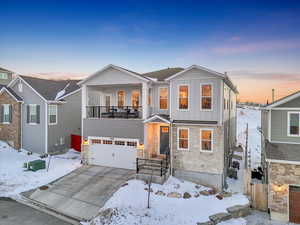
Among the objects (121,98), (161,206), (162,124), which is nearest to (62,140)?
(121,98)

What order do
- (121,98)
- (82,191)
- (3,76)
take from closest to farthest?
(82,191) < (121,98) < (3,76)

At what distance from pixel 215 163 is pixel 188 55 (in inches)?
471

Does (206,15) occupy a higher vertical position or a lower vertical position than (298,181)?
higher

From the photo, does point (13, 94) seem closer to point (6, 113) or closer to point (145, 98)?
point (6, 113)

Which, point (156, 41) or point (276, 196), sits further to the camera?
point (156, 41)

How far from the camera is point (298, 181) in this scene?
29.6ft

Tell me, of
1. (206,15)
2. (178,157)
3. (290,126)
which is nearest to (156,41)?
(206,15)

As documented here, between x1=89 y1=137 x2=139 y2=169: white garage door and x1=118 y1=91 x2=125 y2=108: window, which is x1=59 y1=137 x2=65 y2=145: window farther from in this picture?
x1=118 y1=91 x2=125 y2=108: window

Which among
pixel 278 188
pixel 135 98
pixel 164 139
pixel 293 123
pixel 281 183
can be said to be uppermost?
pixel 135 98

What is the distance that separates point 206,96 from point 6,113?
19.9 m

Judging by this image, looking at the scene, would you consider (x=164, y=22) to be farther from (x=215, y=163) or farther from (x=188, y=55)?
(x=215, y=163)

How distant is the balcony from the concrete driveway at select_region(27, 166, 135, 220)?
13.8 feet

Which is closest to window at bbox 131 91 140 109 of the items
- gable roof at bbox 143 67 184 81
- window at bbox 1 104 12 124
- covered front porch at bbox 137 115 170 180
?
gable roof at bbox 143 67 184 81

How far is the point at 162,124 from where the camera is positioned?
14445 millimetres
